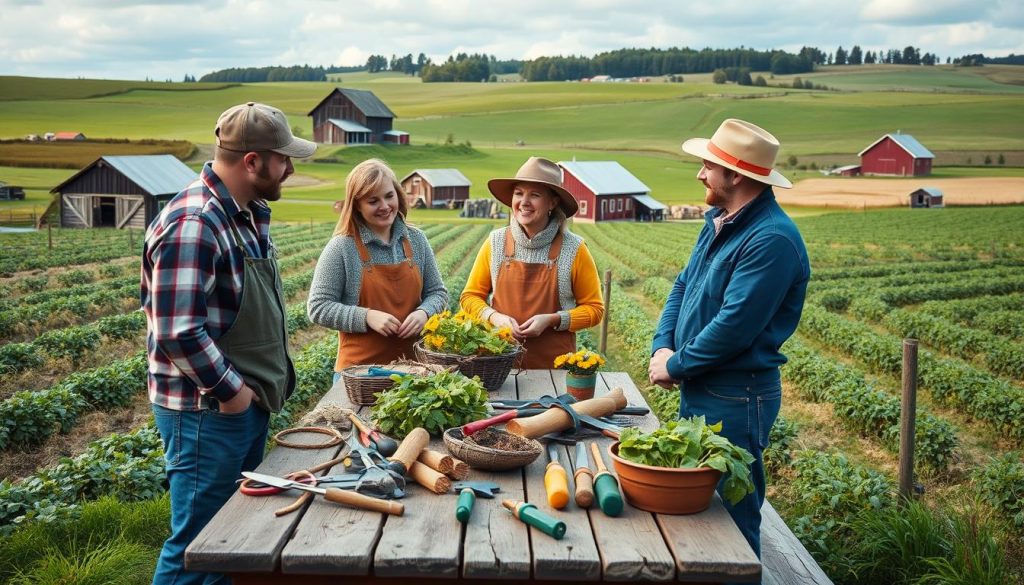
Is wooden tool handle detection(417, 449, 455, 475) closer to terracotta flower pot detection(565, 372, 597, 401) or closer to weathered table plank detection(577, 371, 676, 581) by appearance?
weathered table plank detection(577, 371, 676, 581)

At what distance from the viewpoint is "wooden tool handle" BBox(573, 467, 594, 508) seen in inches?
116

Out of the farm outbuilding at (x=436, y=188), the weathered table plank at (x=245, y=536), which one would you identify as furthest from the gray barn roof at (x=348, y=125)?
the weathered table plank at (x=245, y=536)

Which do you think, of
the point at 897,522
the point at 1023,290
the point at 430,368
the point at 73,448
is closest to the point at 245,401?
the point at 430,368

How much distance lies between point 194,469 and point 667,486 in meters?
1.87

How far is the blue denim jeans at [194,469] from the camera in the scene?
3.31 m

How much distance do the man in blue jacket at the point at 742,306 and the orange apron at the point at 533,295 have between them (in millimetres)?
1273

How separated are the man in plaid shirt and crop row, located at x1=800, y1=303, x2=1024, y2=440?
8.15m

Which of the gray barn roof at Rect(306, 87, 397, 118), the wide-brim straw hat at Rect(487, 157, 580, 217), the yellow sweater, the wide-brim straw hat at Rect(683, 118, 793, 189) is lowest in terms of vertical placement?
the yellow sweater

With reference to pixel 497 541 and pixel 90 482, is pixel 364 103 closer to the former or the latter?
pixel 90 482

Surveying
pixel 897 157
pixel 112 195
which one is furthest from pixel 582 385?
pixel 897 157

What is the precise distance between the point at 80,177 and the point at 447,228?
16700mm

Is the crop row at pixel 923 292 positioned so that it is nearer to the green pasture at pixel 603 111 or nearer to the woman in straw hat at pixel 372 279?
the woman in straw hat at pixel 372 279

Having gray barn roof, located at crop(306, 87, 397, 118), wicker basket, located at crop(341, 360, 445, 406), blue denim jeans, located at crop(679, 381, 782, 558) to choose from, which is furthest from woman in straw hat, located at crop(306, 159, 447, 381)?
gray barn roof, located at crop(306, 87, 397, 118)

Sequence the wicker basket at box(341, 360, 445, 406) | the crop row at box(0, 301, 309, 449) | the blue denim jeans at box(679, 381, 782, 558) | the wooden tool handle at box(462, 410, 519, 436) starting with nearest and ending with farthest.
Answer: the wooden tool handle at box(462, 410, 519, 436) → the blue denim jeans at box(679, 381, 782, 558) → the wicker basket at box(341, 360, 445, 406) → the crop row at box(0, 301, 309, 449)
